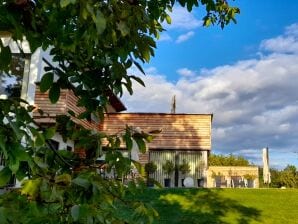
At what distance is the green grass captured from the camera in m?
12.3

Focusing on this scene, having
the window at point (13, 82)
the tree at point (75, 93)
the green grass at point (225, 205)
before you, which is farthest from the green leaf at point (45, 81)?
the window at point (13, 82)

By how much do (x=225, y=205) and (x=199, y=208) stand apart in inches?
40.0

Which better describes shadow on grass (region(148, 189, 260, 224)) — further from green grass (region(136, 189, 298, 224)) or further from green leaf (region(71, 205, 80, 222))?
green leaf (region(71, 205, 80, 222))

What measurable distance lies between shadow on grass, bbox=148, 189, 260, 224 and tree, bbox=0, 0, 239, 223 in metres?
9.47

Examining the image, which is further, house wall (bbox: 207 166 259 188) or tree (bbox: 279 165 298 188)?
tree (bbox: 279 165 298 188)

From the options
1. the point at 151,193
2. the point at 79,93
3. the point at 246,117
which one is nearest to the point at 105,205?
the point at 79,93

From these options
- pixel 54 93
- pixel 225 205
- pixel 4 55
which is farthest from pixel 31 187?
pixel 225 205

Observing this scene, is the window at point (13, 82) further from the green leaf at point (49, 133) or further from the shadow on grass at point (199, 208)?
the green leaf at point (49, 133)

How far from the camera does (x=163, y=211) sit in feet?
42.1

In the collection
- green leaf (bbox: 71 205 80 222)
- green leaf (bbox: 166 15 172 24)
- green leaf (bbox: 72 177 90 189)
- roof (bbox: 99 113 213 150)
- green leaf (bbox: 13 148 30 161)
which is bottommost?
green leaf (bbox: 71 205 80 222)

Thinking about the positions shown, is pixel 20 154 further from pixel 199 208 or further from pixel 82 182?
pixel 199 208

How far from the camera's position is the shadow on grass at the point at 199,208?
12125mm

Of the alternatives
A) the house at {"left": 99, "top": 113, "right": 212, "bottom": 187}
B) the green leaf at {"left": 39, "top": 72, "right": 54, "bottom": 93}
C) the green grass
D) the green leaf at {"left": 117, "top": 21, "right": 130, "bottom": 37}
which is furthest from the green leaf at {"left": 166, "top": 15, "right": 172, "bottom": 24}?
the house at {"left": 99, "top": 113, "right": 212, "bottom": 187}

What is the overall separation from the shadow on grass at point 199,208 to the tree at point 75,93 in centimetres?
947
